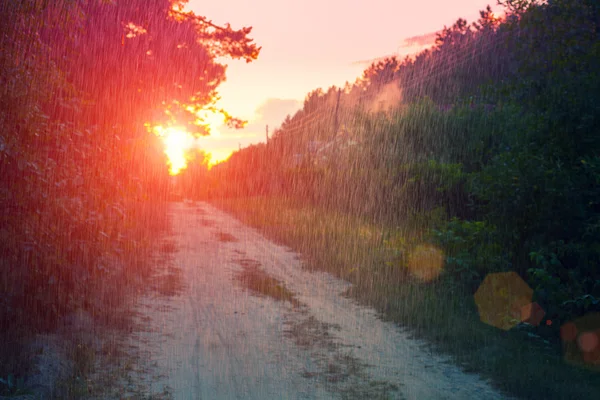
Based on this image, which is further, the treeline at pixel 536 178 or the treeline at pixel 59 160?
the treeline at pixel 536 178

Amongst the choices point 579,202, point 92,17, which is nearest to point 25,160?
point 92,17

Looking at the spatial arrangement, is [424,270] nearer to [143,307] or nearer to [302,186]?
[143,307]

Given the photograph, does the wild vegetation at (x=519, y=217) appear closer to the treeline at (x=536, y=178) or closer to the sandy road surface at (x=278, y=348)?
the treeline at (x=536, y=178)

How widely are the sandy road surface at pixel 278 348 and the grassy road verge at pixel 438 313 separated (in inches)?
16.2

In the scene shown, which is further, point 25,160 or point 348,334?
point 348,334

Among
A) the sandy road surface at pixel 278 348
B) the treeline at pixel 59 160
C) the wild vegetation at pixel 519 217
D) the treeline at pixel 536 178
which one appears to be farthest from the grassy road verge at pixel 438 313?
the treeline at pixel 59 160

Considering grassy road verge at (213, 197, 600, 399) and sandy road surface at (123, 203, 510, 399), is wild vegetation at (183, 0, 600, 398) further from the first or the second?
sandy road surface at (123, 203, 510, 399)

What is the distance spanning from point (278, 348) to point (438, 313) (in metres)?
3.38

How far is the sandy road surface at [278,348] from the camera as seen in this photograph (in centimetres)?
Answer: 557

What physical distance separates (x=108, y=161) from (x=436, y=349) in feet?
17.1

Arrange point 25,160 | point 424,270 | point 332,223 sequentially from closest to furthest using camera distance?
1. point 25,160
2. point 424,270
3. point 332,223

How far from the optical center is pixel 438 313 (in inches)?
351

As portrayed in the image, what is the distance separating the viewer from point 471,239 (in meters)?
10.9

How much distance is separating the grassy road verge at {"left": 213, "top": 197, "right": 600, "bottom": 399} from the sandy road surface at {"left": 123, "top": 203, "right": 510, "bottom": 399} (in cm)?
41
